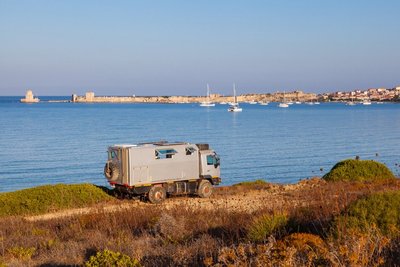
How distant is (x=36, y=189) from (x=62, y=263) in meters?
13.5

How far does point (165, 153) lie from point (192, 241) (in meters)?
12.7

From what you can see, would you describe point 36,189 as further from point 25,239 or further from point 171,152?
point 25,239

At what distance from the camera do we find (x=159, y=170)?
2270 cm

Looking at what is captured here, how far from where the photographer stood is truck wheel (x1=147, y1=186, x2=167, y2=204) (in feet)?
73.5

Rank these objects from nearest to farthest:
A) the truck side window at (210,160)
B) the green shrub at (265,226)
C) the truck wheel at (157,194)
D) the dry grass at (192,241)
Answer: the dry grass at (192,241) → the green shrub at (265,226) → the truck wheel at (157,194) → the truck side window at (210,160)

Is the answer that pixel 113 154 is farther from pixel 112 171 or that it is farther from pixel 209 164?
pixel 209 164

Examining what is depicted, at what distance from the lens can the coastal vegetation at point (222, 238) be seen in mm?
6715

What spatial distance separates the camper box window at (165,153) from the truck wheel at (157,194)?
1244 mm

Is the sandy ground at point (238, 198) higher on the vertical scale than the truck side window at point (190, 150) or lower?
lower

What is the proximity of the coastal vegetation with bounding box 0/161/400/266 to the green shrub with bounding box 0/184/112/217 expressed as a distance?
4.82 m

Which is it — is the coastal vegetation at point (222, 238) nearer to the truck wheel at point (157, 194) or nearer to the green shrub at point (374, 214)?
the green shrub at point (374, 214)

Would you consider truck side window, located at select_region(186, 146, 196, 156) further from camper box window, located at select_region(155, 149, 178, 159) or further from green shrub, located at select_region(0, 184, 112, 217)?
green shrub, located at select_region(0, 184, 112, 217)

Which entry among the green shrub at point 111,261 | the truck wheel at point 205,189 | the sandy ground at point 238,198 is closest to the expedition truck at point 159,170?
the truck wheel at point 205,189

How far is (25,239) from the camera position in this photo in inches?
474
